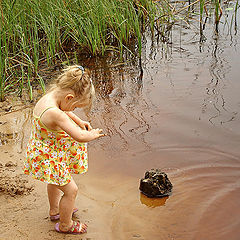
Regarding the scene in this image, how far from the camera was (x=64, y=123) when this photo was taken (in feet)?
7.25

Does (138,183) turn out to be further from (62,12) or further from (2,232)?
(62,12)

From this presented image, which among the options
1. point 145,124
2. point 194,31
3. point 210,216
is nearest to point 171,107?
point 145,124

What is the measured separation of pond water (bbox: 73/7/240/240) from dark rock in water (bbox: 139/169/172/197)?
50 mm

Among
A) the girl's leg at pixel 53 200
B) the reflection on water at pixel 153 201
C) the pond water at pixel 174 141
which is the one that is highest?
the girl's leg at pixel 53 200

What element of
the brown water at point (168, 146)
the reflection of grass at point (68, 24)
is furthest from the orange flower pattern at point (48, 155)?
the reflection of grass at point (68, 24)

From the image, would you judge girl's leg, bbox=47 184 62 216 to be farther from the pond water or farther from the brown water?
the pond water

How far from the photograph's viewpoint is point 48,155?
2.31 metres

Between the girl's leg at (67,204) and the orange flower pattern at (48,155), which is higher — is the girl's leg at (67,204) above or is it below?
below

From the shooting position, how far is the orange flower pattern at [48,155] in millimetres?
2291

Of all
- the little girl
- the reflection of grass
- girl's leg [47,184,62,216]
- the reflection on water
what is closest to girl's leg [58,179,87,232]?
the little girl

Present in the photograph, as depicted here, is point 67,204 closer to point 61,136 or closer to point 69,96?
point 61,136

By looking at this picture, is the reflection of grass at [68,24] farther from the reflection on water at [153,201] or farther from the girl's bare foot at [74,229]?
the girl's bare foot at [74,229]

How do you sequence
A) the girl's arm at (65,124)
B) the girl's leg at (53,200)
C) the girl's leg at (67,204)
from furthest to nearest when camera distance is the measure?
the girl's leg at (53,200) → the girl's leg at (67,204) → the girl's arm at (65,124)

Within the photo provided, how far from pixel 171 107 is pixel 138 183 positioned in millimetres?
1412
